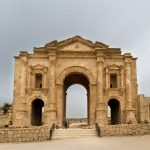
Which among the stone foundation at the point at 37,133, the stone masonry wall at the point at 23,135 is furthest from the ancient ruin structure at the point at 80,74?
the stone masonry wall at the point at 23,135

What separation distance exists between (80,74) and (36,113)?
6453 millimetres

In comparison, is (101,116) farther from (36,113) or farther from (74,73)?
(36,113)

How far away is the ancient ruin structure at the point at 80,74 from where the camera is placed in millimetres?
35594

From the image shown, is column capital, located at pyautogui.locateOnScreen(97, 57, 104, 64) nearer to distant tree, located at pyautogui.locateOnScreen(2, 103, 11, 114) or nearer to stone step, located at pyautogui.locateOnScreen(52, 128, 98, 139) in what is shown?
stone step, located at pyautogui.locateOnScreen(52, 128, 98, 139)

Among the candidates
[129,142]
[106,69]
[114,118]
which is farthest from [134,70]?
[129,142]

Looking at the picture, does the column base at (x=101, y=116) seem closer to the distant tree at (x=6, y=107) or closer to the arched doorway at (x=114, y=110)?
the arched doorway at (x=114, y=110)

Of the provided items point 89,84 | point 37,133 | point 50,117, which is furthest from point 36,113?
point 37,133

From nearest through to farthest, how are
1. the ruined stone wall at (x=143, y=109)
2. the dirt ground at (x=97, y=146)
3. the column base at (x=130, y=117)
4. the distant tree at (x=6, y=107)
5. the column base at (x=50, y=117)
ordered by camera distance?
the dirt ground at (x=97, y=146) < the column base at (x=50, y=117) < the column base at (x=130, y=117) < the ruined stone wall at (x=143, y=109) < the distant tree at (x=6, y=107)

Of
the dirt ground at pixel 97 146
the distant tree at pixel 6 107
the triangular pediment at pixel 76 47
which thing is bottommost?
the dirt ground at pixel 97 146

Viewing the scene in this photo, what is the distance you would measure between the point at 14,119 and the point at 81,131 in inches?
355

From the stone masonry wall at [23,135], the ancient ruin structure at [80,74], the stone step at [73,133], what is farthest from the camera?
the ancient ruin structure at [80,74]

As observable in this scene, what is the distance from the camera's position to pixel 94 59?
36.9 meters

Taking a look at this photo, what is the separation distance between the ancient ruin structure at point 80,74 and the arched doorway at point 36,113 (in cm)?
20

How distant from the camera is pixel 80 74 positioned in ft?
123
